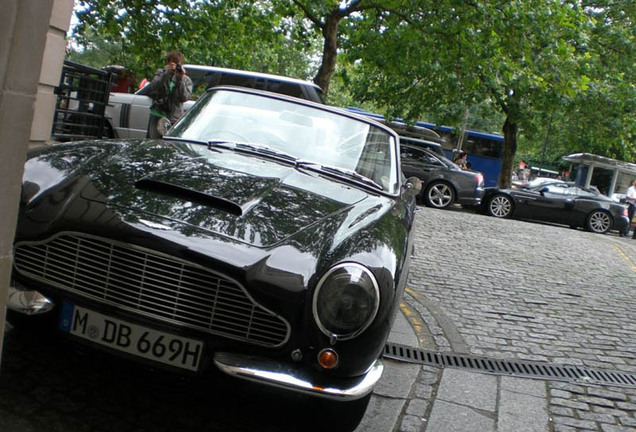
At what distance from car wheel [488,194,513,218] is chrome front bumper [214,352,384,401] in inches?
755

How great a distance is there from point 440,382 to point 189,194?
78.3 inches

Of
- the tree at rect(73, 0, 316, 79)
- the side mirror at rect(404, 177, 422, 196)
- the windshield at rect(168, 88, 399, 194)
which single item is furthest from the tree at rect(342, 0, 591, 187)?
the windshield at rect(168, 88, 399, 194)

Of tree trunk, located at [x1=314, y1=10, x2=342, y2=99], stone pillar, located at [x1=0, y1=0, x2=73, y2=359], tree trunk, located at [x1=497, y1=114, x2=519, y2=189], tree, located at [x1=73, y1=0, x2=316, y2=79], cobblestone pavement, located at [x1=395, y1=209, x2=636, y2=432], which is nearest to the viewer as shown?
stone pillar, located at [x1=0, y1=0, x2=73, y2=359]

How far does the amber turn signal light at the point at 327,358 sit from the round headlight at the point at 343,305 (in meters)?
0.06

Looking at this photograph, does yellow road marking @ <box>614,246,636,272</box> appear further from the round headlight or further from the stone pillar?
the stone pillar

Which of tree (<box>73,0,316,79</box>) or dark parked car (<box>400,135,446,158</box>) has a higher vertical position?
tree (<box>73,0,316,79</box>)

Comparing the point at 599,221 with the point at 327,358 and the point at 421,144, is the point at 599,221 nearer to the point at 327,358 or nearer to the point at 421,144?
the point at 421,144

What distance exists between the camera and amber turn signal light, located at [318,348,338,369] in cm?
255

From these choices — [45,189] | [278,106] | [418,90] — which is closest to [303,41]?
[418,90]

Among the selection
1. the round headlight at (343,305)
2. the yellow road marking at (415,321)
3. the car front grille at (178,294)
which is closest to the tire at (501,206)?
the yellow road marking at (415,321)

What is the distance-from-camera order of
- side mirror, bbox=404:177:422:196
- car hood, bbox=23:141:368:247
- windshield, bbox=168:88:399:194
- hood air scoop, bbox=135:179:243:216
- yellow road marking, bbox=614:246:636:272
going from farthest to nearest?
yellow road marking, bbox=614:246:636:272 → side mirror, bbox=404:177:422:196 → windshield, bbox=168:88:399:194 → hood air scoop, bbox=135:179:243:216 → car hood, bbox=23:141:368:247

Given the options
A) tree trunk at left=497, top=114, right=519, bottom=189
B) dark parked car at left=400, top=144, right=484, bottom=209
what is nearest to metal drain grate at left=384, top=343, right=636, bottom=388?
dark parked car at left=400, top=144, right=484, bottom=209

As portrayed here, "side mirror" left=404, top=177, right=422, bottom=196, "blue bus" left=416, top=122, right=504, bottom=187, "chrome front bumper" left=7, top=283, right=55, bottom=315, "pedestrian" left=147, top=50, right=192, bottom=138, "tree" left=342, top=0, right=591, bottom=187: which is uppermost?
"tree" left=342, top=0, right=591, bottom=187

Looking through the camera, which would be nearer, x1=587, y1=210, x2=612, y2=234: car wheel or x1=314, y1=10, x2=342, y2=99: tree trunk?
x1=314, y1=10, x2=342, y2=99: tree trunk
